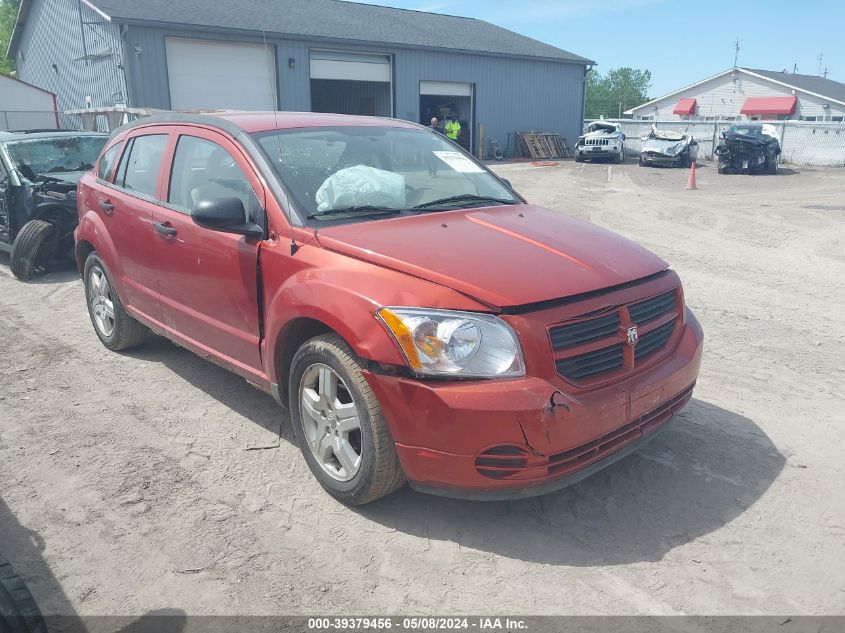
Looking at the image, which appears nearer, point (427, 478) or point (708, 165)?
point (427, 478)

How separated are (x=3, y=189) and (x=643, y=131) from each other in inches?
1182

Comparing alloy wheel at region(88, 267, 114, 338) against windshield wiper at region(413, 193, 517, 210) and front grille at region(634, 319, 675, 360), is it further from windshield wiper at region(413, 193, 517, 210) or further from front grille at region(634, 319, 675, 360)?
front grille at region(634, 319, 675, 360)

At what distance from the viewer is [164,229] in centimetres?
431

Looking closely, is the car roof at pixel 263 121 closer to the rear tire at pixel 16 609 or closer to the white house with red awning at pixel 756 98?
the rear tire at pixel 16 609

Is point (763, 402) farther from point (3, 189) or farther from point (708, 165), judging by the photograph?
point (708, 165)

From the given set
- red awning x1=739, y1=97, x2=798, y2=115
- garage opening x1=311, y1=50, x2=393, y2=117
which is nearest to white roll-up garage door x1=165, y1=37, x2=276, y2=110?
garage opening x1=311, y1=50, x2=393, y2=117

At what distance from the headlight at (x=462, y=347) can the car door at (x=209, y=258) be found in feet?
4.08

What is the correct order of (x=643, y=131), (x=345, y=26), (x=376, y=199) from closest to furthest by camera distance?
(x=376, y=199) < (x=345, y=26) < (x=643, y=131)

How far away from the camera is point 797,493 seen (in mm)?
3424

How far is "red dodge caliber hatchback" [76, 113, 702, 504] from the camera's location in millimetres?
2834

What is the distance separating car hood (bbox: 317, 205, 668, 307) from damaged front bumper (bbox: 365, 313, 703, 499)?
42cm

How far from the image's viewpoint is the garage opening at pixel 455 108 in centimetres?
2952

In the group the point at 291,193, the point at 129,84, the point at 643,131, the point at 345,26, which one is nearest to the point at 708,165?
the point at 643,131

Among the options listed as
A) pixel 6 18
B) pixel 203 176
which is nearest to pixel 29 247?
pixel 203 176
